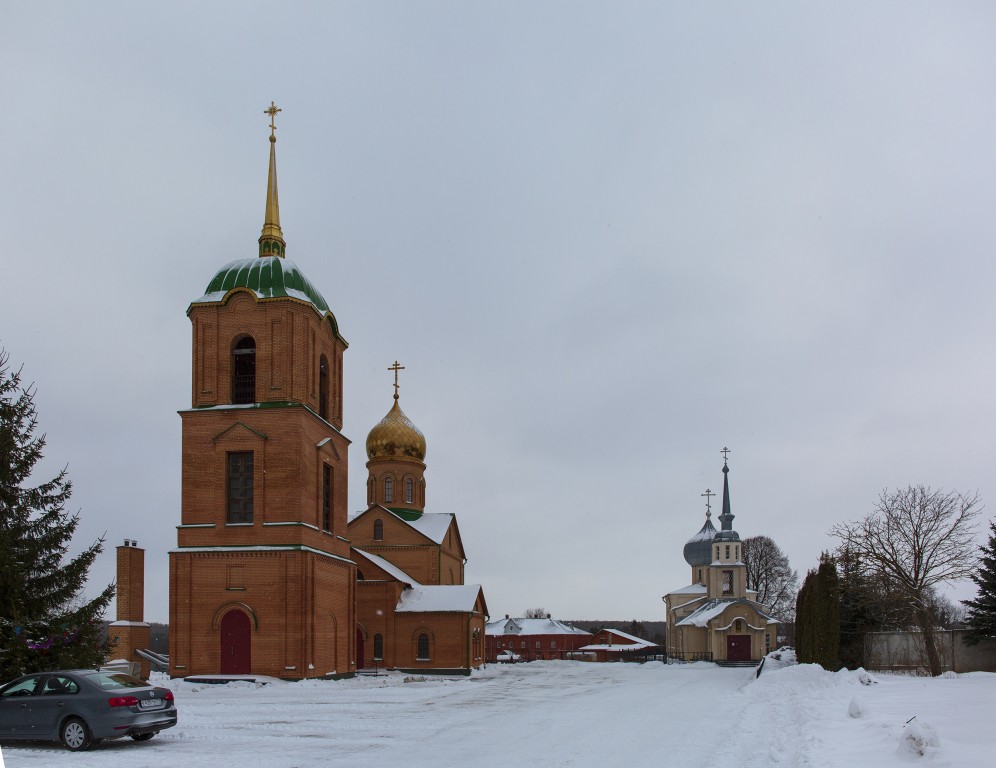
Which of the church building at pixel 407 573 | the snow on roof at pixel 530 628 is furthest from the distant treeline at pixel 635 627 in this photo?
the church building at pixel 407 573

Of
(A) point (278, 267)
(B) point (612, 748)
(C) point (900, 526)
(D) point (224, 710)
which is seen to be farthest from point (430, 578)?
(B) point (612, 748)

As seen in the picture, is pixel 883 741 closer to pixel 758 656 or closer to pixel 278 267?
pixel 278 267

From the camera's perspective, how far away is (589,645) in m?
93.8

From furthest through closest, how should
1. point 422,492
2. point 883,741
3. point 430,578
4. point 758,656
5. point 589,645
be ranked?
point 589,645
point 758,656
point 422,492
point 430,578
point 883,741

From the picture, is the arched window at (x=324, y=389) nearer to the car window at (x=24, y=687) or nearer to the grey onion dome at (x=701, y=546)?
the car window at (x=24, y=687)

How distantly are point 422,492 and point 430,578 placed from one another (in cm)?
517

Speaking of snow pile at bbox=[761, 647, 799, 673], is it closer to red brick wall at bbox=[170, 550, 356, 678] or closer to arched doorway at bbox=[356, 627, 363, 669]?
arched doorway at bbox=[356, 627, 363, 669]

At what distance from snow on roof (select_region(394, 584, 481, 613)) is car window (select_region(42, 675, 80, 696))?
2750 cm

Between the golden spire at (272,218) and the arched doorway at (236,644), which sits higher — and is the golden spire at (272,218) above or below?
above

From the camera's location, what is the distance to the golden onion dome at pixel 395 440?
48.8m

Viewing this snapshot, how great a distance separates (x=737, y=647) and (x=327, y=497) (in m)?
37.5

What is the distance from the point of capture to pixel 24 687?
14031 millimetres

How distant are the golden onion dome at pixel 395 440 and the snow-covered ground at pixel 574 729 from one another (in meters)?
23.1

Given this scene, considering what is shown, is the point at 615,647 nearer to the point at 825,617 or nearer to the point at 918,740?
the point at 825,617
